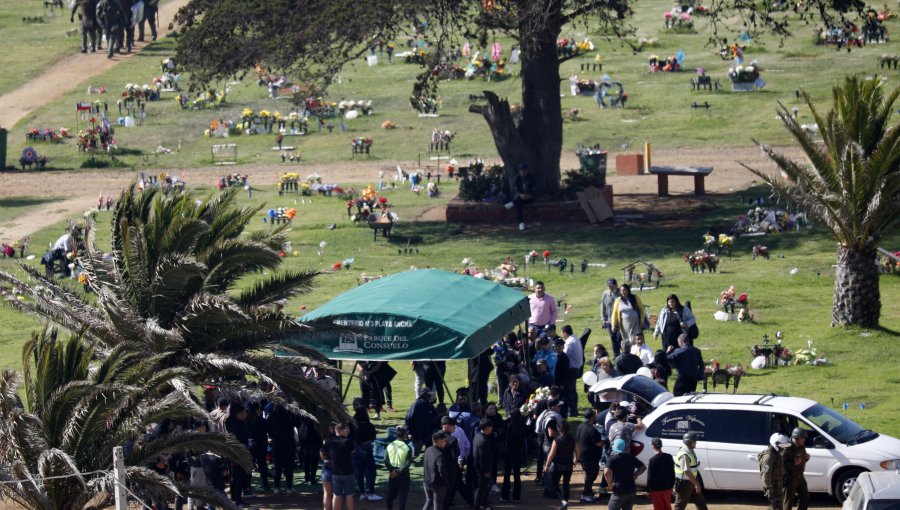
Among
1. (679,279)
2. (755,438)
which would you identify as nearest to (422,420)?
(755,438)

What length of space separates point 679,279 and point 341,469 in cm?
1445

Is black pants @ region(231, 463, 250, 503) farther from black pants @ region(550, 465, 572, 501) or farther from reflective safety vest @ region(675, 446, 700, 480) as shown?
reflective safety vest @ region(675, 446, 700, 480)

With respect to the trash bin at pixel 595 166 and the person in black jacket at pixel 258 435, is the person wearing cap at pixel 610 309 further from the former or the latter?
the trash bin at pixel 595 166

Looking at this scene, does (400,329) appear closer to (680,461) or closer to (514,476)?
(514,476)

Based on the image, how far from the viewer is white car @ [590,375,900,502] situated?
16.9m

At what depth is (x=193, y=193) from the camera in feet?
138

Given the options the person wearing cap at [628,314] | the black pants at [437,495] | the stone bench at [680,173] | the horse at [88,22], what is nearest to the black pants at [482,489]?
the black pants at [437,495]

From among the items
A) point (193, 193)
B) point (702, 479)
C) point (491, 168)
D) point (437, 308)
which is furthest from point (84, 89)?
point (702, 479)

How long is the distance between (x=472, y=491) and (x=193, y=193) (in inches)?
1017

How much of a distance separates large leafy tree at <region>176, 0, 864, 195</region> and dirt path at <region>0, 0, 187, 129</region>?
20.7m

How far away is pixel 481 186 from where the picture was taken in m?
38.1

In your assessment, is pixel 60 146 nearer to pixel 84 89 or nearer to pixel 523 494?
pixel 84 89

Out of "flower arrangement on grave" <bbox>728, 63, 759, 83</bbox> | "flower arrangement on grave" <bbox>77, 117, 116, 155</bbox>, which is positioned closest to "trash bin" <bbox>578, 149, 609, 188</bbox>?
"flower arrangement on grave" <bbox>728, 63, 759, 83</bbox>

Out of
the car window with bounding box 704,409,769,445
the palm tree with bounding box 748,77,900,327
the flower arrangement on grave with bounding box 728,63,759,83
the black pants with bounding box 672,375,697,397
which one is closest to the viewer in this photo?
the car window with bounding box 704,409,769,445
